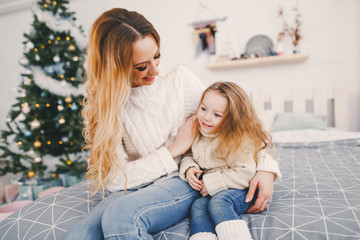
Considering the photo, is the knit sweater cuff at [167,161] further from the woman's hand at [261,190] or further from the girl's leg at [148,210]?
the woman's hand at [261,190]

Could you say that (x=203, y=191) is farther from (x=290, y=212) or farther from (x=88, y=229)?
(x=88, y=229)

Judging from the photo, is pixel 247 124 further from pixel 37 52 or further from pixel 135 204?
pixel 37 52

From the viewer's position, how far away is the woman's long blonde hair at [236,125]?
0.98 metres

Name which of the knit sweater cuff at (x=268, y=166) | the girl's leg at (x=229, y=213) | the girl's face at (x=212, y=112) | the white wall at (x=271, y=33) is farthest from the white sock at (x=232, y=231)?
the white wall at (x=271, y=33)

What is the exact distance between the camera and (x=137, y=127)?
1.04m

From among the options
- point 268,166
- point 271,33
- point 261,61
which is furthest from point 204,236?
point 271,33

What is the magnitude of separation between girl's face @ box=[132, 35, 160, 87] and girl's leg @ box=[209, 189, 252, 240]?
0.60 meters

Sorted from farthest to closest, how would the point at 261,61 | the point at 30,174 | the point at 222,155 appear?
the point at 261,61, the point at 30,174, the point at 222,155

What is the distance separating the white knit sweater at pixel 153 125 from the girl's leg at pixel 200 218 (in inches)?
Result: 7.3

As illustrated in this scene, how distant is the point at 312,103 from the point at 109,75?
2.63m

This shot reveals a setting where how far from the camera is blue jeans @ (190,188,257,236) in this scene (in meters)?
0.73

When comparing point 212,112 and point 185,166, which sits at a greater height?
point 212,112

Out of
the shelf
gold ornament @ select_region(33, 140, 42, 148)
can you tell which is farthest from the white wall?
gold ornament @ select_region(33, 140, 42, 148)

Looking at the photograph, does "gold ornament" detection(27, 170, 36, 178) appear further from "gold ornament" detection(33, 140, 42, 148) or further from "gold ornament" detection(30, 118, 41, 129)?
"gold ornament" detection(30, 118, 41, 129)
